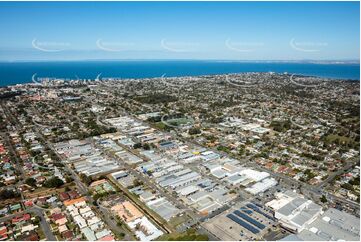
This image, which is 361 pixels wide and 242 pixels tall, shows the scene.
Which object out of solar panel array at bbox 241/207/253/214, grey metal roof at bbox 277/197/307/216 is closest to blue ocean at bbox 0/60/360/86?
solar panel array at bbox 241/207/253/214

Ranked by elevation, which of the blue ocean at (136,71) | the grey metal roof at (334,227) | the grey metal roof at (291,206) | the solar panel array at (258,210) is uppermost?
the blue ocean at (136,71)

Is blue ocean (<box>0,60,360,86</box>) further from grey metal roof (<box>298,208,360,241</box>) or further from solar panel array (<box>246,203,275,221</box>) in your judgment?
grey metal roof (<box>298,208,360,241</box>)

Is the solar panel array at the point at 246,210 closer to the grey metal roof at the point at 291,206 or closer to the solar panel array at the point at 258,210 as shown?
the solar panel array at the point at 258,210

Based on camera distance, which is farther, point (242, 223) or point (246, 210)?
point (246, 210)

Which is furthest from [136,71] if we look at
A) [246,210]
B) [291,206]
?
[291,206]

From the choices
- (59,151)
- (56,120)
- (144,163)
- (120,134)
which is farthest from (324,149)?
(56,120)

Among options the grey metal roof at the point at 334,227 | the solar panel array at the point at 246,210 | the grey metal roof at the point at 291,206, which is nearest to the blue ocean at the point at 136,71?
the solar panel array at the point at 246,210

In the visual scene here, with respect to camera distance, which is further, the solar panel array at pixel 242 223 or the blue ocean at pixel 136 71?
the blue ocean at pixel 136 71

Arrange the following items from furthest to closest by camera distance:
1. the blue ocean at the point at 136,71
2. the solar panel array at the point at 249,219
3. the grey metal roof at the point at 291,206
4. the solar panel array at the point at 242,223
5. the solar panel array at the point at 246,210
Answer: the blue ocean at the point at 136,71 → the solar panel array at the point at 246,210 → the grey metal roof at the point at 291,206 → the solar panel array at the point at 249,219 → the solar panel array at the point at 242,223

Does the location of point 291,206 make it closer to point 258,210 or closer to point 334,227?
point 258,210

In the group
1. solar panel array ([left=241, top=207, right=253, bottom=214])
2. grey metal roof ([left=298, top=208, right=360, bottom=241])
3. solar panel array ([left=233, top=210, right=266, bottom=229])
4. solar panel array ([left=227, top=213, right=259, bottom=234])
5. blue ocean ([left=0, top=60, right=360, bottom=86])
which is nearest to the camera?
grey metal roof ([left=298, top=208, right=360, bottom=241])

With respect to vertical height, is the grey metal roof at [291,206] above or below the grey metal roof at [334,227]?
above

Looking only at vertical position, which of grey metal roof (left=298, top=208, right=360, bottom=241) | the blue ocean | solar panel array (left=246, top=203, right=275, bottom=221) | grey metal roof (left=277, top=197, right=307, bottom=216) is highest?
the blue ocean
